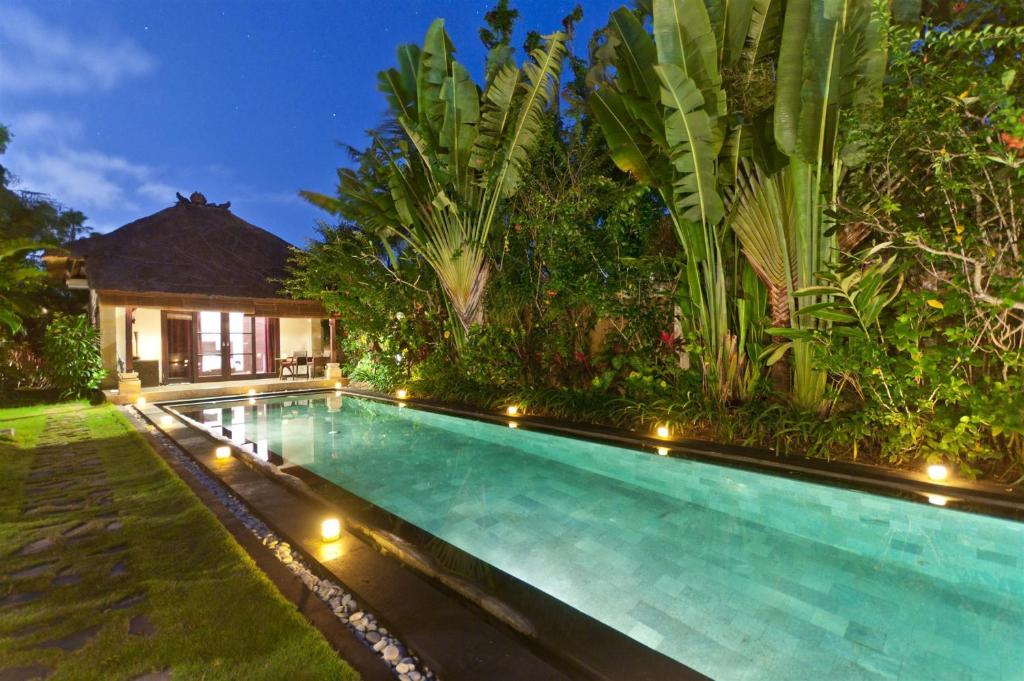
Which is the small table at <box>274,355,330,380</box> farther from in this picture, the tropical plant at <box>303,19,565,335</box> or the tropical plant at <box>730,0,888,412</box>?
the tropical plant at <box>730,0,888,412</box>

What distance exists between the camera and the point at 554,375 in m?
7.93

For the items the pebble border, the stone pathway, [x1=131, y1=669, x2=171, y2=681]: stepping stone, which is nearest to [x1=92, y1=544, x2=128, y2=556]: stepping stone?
the stone pathway

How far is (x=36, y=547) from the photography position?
2879mm

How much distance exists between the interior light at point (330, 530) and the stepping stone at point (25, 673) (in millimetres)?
1245

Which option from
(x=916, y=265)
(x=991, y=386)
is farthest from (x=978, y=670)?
(x=916, y=265)

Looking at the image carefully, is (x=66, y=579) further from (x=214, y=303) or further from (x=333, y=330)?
(x=333, y=330)

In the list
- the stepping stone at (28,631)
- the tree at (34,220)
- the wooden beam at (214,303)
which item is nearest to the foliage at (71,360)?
the wooden beam at (214,303)

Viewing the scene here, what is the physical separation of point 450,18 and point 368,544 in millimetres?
67385

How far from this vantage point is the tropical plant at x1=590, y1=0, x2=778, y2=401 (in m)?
4.81

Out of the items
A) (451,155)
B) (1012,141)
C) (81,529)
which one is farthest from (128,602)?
(451,155)

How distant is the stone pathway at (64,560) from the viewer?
6.58ft

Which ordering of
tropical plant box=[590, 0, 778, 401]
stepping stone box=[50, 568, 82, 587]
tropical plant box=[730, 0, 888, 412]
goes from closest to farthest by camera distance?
stepping stone box=[50, 568, 82, 587] < tropical plant box=[730, 0, 888, 412] < tropical plant box=[590, 0, 778, 401]

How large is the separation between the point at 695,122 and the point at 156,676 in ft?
18.4

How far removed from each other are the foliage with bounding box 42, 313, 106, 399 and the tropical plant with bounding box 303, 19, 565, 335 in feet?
21.8
